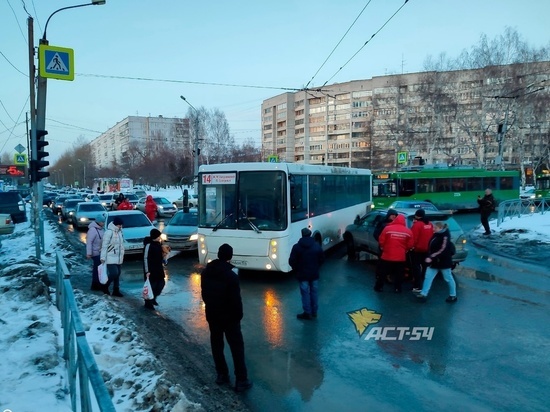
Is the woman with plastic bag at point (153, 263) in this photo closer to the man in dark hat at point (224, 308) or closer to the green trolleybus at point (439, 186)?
the man in dark hat at point (224, 308)

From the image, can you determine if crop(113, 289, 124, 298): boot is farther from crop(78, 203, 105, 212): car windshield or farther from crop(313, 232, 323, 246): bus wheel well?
crop(78, 203, 105, 212): car windshield

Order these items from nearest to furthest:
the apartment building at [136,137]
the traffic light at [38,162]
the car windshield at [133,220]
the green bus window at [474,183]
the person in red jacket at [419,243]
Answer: the person in red jacket at [419,243] < the traffic light at [38,162] < the car windshield at [133,220] < the green bus window at [474,183] < the apartment building at [136,137]

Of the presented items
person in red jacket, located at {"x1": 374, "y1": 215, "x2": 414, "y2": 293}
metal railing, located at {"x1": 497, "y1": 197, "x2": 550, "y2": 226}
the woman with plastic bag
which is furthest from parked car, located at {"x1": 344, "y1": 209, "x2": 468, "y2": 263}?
metal railing, located at {"x1": 497, "y1": 197, "x2": 550, "y2": 226}

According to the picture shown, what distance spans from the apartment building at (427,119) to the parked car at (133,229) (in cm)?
1040

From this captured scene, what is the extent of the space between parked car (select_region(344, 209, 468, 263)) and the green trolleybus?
55.1 ft

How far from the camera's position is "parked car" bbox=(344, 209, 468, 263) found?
36.1ft

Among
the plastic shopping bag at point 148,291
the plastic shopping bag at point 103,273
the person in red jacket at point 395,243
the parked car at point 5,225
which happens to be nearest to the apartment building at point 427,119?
the person in red jacket at point 395,243

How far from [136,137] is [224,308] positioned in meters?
116

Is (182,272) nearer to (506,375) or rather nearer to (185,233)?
(185,233)

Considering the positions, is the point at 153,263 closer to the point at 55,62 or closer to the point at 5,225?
the point at 55,62

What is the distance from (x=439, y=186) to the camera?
29.9 metres

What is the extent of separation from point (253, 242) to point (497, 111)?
132 ft

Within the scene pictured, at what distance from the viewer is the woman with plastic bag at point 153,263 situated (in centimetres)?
833

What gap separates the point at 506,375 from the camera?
532cm
